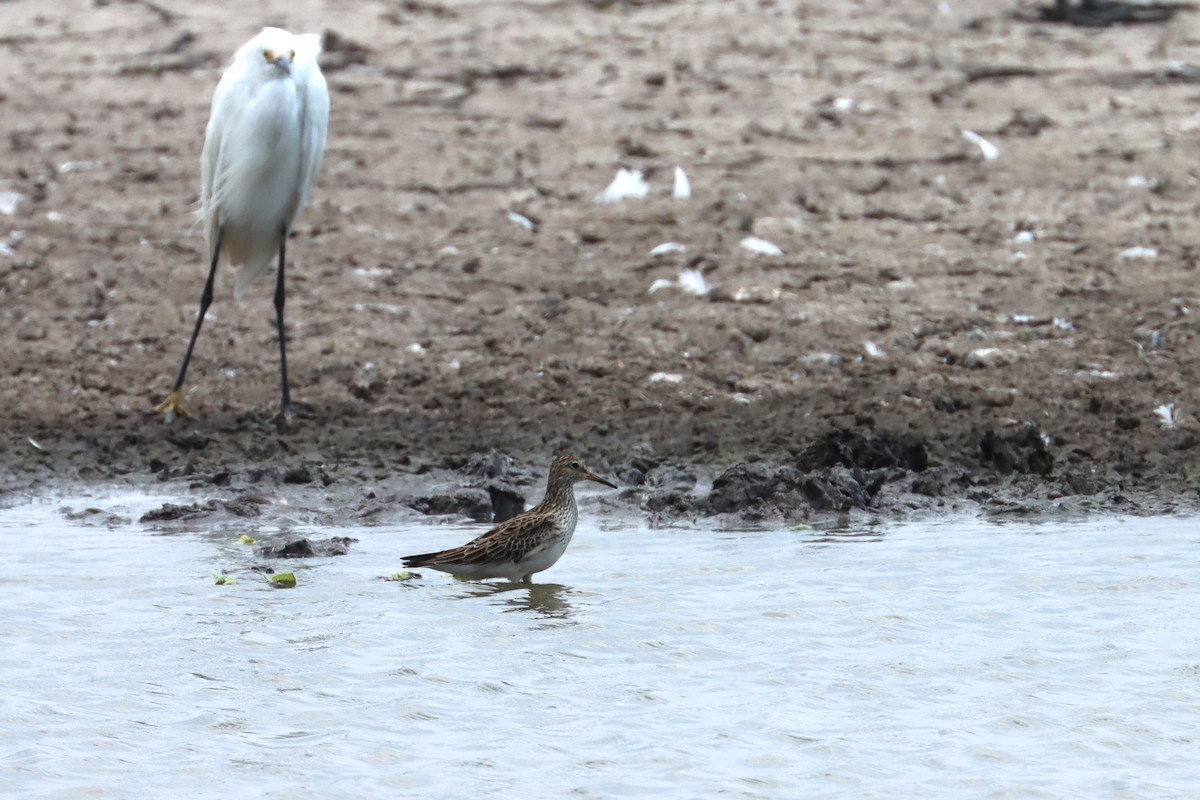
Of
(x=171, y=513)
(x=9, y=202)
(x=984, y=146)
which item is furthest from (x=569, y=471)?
(x=9, y=202)

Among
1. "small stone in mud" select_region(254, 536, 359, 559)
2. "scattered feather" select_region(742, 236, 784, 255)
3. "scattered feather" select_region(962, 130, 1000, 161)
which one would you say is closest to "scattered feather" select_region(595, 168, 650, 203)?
"scattered feather" select_region(742, 236, 784, 255)

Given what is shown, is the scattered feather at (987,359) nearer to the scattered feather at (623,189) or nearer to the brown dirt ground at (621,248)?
the brown dirt ground at (621,248)

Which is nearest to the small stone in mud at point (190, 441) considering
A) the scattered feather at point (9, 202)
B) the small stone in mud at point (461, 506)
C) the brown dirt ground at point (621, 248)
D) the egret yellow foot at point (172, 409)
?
the brown dirt ground at point (621, 248)

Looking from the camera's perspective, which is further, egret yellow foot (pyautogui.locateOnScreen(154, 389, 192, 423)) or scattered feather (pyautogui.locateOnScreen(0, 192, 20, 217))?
scattered feather (pyautogui.locateOnScreen(0, 192, 20, 217))

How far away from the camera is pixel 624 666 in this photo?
5.33 m

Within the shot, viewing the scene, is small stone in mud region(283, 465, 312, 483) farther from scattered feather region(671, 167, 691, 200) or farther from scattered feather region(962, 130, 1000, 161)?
scattered feather region(962, 130, 1000, 161)

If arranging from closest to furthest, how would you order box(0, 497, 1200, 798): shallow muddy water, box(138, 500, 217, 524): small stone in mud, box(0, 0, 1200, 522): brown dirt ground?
box(0, 497, 1200, 798): shallow muddy water
box(138, 500, 217, 524): small stone in mud
box(0, 0, 1200, 522): brown dirt ground

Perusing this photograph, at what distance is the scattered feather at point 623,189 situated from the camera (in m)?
10.6

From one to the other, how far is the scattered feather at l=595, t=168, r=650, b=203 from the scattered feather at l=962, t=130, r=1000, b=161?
2.11 meters

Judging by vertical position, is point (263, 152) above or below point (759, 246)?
above

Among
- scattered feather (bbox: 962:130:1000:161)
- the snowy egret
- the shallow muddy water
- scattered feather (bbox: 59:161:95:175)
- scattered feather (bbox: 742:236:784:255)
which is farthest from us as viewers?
scattered feather (bbox: 59:161:95:175)

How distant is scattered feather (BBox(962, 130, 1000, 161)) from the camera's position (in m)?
10.8

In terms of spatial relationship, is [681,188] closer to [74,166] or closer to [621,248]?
[621,248]

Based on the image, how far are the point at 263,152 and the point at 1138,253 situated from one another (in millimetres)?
4705
